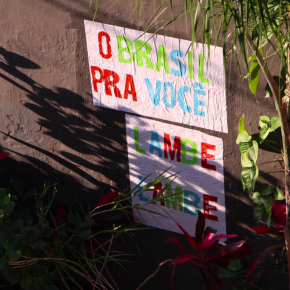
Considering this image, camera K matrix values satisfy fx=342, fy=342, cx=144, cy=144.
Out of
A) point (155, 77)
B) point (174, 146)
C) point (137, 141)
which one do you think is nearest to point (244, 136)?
point (174, 146)

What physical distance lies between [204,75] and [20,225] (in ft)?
4.17

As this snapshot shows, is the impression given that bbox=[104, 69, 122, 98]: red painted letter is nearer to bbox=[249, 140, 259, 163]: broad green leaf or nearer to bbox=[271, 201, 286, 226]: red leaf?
bbox=[249, 140, 259, 163]: broad green leaf

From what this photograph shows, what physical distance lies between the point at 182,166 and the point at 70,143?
809mm

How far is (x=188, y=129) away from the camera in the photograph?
6.83ft

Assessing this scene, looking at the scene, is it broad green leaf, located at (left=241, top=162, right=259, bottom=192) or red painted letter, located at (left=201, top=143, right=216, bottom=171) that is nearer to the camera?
broad green leaf, located at (left=241, top=162, right=259, bottom=192)

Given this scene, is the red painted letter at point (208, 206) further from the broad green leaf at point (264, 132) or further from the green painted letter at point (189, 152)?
the broad green leaf at point (264, 132)

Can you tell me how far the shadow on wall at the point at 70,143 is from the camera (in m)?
2.29

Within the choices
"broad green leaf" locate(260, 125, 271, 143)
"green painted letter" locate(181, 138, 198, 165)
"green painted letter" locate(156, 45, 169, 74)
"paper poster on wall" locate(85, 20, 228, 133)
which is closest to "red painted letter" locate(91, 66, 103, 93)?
"paper poster on wall" locate(85, 20, 228, 133)

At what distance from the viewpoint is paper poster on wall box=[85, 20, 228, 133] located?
76.2 inches

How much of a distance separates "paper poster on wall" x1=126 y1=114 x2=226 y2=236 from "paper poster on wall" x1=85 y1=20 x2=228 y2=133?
90 mm

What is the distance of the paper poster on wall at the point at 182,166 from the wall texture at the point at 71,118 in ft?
0.20

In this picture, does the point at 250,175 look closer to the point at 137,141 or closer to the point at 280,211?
the point at 280,211

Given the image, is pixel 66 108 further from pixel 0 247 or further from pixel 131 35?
pixel 0 247

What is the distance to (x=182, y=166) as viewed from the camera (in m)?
2.17
